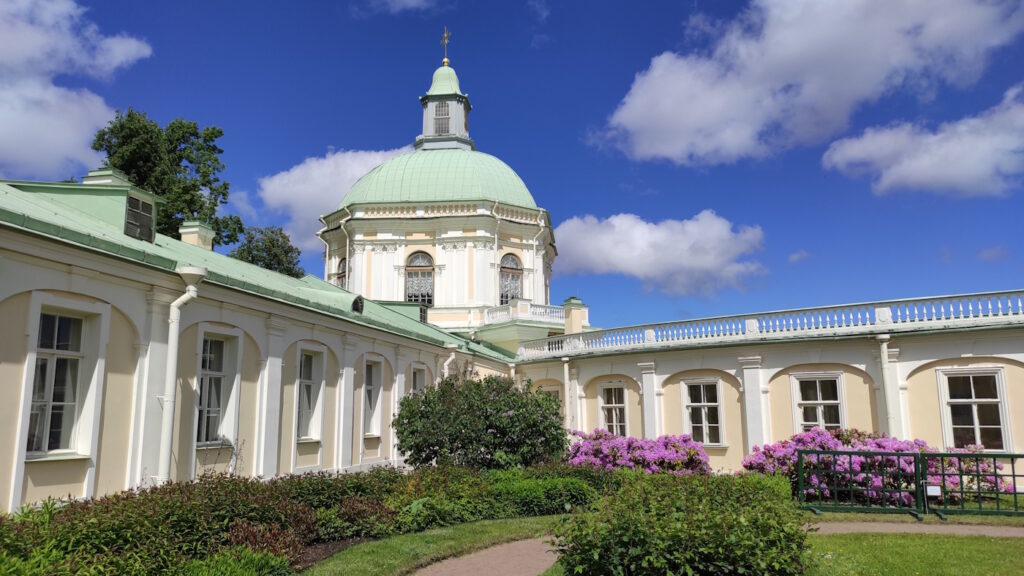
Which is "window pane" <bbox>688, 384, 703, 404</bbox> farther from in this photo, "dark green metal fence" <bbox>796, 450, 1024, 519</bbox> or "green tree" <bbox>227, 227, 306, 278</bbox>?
"green tree" <bbox>227, 227, 306, 278</bbox>

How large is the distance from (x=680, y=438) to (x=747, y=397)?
9.15 ft

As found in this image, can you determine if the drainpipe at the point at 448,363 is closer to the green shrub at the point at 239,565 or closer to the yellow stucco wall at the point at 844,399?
the yellow stucco wall at the point at 844,399

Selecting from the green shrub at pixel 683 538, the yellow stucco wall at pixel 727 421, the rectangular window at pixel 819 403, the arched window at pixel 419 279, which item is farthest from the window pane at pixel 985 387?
the arched window at pixel 419 279

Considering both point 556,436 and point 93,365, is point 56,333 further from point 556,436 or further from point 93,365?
point 556,436

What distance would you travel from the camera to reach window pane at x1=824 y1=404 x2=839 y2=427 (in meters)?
17.5

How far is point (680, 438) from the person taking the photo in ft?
55.6

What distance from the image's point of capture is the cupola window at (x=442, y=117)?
3972 cm

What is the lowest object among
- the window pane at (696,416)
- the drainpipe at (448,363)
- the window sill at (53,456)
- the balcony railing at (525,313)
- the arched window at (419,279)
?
the window sill at (53,456)

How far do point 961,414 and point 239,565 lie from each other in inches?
624

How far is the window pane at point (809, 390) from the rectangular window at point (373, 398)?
35.8 ft

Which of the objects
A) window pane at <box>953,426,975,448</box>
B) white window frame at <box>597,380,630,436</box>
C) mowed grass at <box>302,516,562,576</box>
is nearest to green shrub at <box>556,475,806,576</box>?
mowed grass at <box>302,516,562,576</box>

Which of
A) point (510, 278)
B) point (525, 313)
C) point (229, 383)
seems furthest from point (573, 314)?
point (229, 383)

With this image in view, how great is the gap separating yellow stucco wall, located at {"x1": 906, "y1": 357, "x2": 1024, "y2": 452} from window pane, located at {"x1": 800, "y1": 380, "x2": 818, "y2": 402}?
2.11 meters

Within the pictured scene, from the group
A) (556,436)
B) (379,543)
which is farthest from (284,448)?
(556,436)
